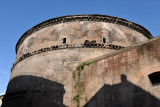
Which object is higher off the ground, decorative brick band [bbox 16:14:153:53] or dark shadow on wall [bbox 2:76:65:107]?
decorative brick band [bbox 16:14:153:53]

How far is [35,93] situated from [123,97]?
204 inches

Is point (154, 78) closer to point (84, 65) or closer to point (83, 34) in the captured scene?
point (84, 65)

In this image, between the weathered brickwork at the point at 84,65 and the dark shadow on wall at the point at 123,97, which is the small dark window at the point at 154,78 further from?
the dark shadow on wall at the point at 123,97

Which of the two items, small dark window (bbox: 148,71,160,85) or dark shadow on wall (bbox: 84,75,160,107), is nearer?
dark shadow on wall (bbox: 84,75,160,107)

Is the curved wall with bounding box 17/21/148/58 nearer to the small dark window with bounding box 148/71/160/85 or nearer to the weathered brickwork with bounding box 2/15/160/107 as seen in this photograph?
the weathered brickwork with bounding box 2/15/160/107

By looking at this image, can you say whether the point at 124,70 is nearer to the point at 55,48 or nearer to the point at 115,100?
the point at 115,100

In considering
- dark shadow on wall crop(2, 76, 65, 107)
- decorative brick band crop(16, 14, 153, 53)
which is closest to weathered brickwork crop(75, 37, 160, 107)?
dark shadow on wall crop(2, 76, 65, 107)

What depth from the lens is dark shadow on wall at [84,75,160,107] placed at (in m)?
6.12

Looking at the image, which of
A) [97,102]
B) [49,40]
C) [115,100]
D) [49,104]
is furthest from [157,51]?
[49,40]

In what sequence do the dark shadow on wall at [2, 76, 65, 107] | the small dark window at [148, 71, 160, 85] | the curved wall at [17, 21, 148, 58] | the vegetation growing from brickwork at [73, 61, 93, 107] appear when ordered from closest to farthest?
the small dark window at [148, 71, 160, 85], the vegetation growing from brickwork at [73, 61, 93, 107], the dark shadow on wall at [2, 76, 65, 107], the curved wall at [17, 21, 148, 58]

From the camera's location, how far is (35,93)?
30.5 ft

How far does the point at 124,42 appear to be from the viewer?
11055mm

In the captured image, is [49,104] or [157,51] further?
[49,104]

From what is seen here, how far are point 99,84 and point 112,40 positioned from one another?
409 centimetres
